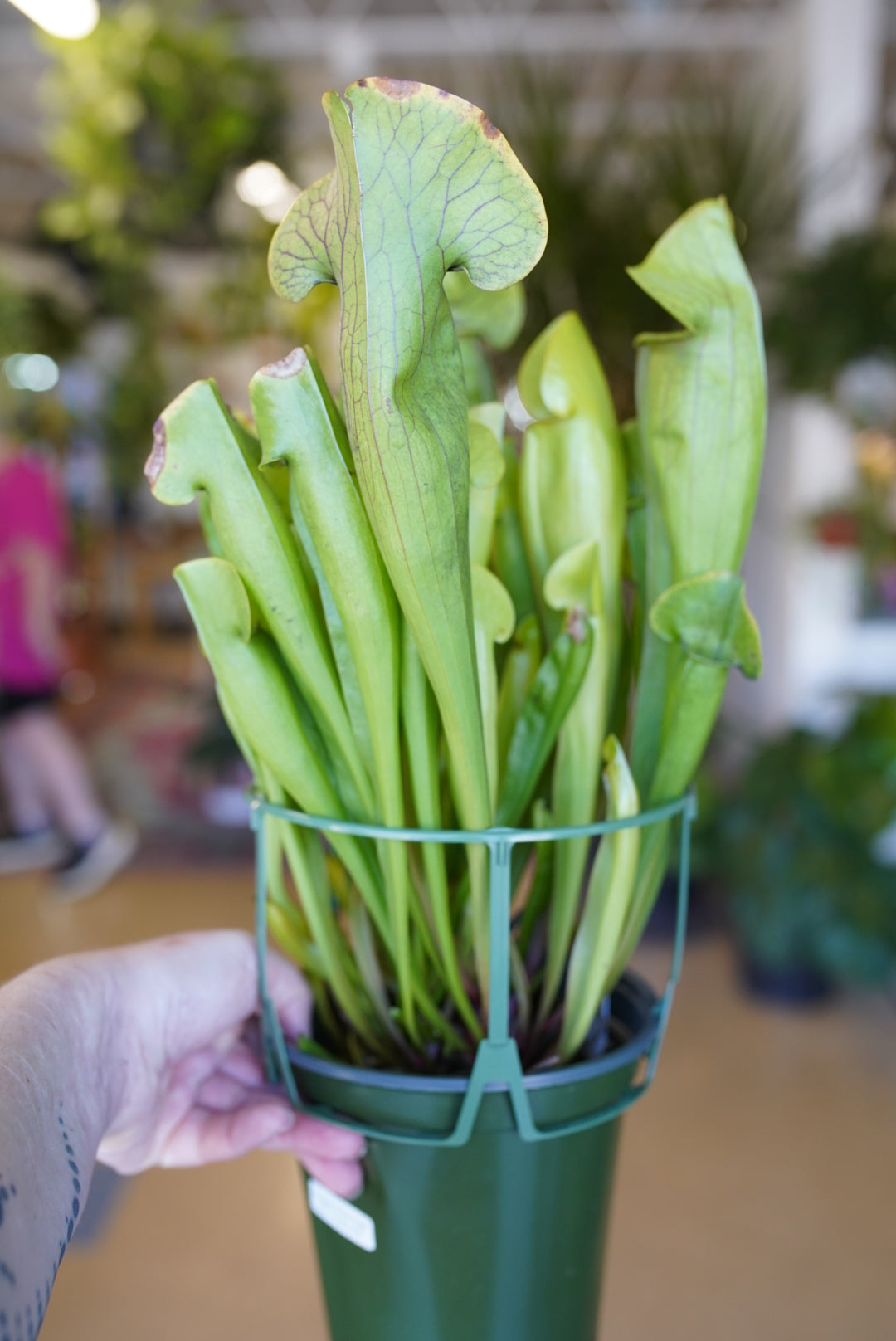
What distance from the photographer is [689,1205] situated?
101 centimetres

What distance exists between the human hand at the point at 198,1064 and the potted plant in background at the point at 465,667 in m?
0.01

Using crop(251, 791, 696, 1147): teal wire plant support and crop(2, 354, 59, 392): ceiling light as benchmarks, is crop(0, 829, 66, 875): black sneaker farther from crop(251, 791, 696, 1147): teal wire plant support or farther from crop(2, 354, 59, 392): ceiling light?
crop(2, 354, 59, 392): ceiling light

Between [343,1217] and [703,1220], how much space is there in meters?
0.76

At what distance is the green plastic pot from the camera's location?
1.08ft

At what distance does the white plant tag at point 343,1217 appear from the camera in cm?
35

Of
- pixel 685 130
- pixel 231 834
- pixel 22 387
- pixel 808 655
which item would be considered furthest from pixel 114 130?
pixel 22 387

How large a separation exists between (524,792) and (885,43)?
369 cm

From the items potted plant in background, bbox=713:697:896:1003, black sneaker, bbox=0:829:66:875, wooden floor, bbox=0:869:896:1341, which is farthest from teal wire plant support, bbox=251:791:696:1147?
black sneaker, bbox=0:829:66:875

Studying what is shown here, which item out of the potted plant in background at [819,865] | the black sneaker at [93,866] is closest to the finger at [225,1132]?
the potted plant in background at [819,865]

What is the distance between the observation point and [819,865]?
5.08 ft

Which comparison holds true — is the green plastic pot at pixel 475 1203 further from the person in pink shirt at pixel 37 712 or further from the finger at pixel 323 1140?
the person in pink shirt at pixel 37 712

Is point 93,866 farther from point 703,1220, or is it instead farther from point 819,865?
point 703,1220

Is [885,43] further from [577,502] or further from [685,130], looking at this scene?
[577,502]

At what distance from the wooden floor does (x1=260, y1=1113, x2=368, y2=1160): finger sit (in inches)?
4.1
